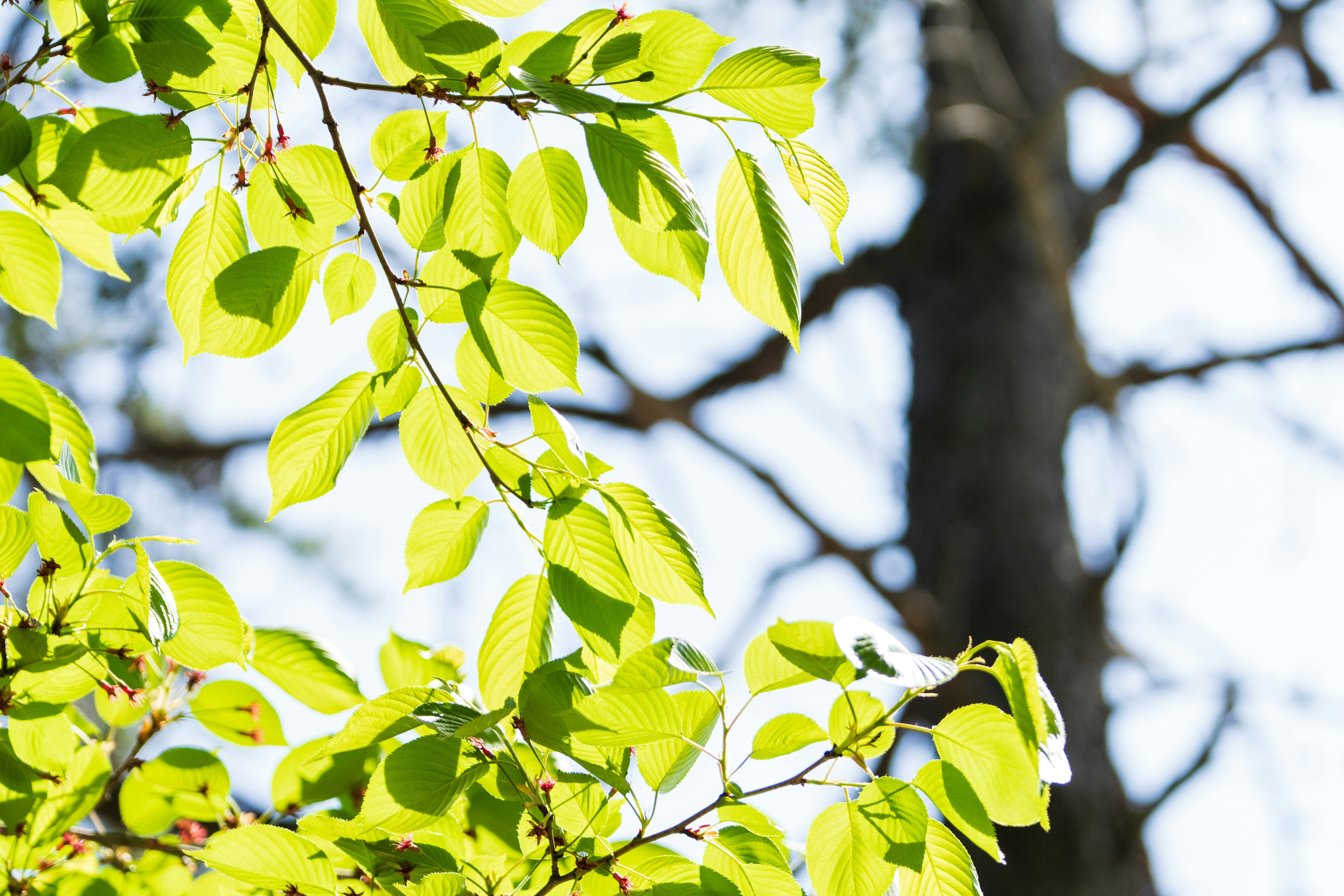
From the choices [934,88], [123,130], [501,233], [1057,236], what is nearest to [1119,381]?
[1057,236]

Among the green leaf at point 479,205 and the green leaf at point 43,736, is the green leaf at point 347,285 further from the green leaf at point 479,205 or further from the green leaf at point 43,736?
the green leaf at point 43,736

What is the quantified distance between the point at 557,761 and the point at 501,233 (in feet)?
1.14

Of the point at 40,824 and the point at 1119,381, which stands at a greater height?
the point at 1119,381

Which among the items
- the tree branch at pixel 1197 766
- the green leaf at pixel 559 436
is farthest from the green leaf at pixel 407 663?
the tree branch at pixel 1197 766

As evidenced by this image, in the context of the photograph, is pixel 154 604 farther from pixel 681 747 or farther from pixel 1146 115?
pixel 1146 115

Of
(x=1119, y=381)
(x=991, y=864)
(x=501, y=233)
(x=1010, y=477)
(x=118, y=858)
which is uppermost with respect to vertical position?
(x=1119, y=381)

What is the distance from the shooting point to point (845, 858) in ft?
1.72

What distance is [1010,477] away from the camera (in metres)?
2.40

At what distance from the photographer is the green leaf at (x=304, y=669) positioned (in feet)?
2.35

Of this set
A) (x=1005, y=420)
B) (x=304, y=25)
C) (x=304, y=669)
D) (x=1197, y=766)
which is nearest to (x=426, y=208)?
(x=304, y=25)

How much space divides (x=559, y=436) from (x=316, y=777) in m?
0.44

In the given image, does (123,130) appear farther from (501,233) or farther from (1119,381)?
(1119,381)

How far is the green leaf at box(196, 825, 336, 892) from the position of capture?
0.55 m

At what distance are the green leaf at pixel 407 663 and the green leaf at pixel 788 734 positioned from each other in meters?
0.36
